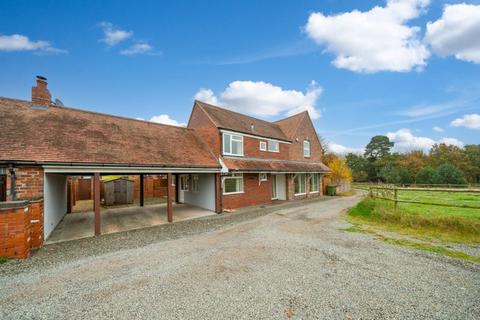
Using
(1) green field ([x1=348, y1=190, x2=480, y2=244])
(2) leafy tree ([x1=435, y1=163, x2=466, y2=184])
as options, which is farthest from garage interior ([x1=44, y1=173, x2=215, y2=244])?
(2) leafy tree ([x1=435, y1=163, x2=466, y2=184])

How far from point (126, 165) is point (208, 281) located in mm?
6677

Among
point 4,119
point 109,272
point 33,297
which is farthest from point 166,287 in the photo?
point 4,119

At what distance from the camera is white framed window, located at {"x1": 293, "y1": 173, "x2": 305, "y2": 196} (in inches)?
786

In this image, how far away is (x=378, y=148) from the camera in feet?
191

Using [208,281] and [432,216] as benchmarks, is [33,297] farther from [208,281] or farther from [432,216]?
[432,216]

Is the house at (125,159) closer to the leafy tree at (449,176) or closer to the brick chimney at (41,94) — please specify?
the brick chimney at (41,94)

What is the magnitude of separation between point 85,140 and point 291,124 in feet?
59.1

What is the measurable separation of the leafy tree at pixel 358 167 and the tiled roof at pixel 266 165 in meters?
38.4

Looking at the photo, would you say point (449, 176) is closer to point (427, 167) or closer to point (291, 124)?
point (427, 167)

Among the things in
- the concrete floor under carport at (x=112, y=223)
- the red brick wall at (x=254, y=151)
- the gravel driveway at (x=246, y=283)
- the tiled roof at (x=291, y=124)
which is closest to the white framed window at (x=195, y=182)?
the concrete floor under carport at (x=112, y=223)

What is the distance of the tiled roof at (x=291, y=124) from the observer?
20.8m

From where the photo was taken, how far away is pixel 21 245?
5789 mm

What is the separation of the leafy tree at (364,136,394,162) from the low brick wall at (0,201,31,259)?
2651 inches

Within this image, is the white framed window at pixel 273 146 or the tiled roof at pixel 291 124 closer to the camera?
the white framed window at pixel 273 146
